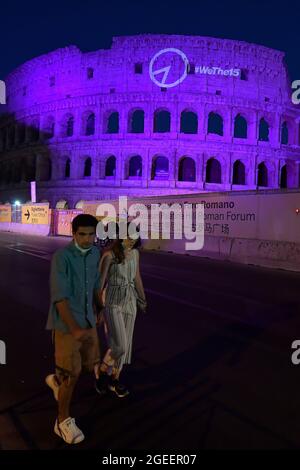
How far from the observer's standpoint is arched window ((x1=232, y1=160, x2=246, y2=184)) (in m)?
50.3

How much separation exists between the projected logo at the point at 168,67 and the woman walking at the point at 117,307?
44.8 metres

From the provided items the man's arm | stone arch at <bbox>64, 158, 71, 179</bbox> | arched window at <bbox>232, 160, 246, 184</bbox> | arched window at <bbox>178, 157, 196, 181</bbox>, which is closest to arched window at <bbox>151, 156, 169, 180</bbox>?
arched window at <bbox>178, 157, 196, 181</bbox>

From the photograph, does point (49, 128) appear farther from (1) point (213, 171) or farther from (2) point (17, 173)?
(1) point (213, 171)

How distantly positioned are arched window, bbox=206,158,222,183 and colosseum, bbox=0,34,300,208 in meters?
0.12

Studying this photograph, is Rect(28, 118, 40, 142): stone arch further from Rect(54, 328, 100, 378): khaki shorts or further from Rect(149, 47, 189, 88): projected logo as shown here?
Rect(54, 328, 100, 378): khaki shorts

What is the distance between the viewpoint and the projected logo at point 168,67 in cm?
4616

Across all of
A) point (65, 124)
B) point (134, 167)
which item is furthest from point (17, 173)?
point (134, 167)

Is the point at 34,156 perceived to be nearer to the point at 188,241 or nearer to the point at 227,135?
the point at 227,135

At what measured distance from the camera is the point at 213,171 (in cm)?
5169
